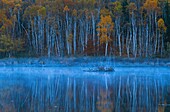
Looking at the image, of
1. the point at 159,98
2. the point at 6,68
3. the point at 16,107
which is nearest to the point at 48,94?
the point at 16,107

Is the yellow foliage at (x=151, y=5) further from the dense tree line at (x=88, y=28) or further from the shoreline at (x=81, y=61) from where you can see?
the shoreline at (x=81, y=61)

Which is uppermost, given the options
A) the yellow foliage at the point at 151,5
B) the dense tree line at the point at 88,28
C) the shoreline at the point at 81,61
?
the yellow foliage at the point at 151,5

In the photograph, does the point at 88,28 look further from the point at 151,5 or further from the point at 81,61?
the point at 81,61

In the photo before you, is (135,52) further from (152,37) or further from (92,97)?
(92,97)

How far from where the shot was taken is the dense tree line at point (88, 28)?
60.2 metres

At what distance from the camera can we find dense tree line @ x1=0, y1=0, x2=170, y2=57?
6025cm

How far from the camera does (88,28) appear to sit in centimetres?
6550

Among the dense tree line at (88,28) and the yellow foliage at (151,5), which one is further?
the dense tree line at (88,28)

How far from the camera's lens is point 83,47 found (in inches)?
2425

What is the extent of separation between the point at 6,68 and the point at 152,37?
2474 cm

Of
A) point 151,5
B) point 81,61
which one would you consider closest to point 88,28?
point 151,5

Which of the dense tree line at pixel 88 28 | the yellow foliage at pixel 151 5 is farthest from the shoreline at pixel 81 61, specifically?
the yellow foliage at pixel 151 5

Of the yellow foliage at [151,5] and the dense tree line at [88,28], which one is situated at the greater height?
the yellow foliage at [151,5]

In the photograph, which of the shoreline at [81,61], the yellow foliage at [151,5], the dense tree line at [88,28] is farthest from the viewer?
the dense tree line at [88,28]
